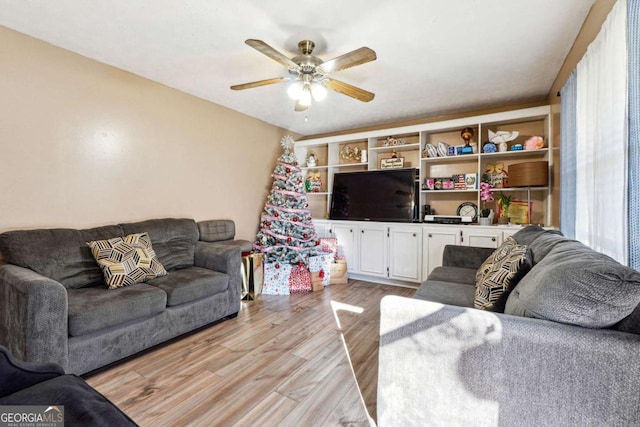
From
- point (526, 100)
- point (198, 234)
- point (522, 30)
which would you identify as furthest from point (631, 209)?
point (198, 234)

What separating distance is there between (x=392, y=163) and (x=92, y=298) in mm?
3814

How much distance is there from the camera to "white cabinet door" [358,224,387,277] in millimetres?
4090

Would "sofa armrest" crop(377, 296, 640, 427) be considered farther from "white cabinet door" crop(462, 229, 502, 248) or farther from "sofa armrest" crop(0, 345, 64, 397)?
"white cabinet door" crop(462, 229, 502, 248)

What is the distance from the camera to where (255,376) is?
6.28 ft

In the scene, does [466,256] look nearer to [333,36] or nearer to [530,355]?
[530,355]

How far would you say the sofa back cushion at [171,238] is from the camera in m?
2.85

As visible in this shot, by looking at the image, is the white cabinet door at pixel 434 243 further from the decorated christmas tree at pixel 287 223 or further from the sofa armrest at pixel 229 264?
the sofa armrest at pixel 229 264

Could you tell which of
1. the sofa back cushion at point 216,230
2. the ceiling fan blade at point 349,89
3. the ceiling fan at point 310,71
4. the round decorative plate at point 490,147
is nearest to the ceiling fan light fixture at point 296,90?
the ceiling fan at point 310,71

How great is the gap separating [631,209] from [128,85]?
3881 millimetres

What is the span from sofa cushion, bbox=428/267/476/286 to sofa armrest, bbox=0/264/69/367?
2.65 meters

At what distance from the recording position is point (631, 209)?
1.28m

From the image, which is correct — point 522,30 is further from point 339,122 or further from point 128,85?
point 128,85

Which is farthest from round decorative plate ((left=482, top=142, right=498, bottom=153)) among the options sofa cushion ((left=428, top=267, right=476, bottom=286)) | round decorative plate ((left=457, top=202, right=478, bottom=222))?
sofa cushion ((left=428, top=267, right=476, bottom=286))

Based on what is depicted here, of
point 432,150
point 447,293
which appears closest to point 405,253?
point 432,150
